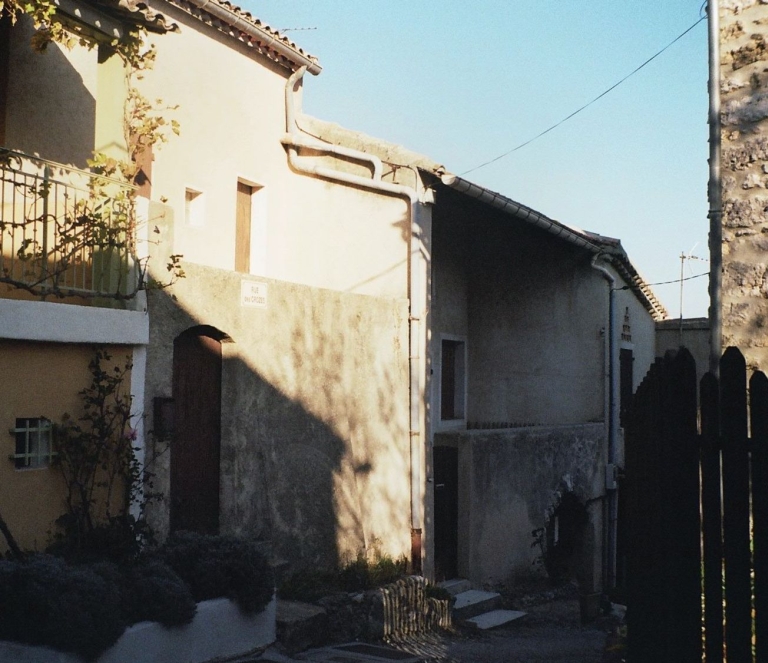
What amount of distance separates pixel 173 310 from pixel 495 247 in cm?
860

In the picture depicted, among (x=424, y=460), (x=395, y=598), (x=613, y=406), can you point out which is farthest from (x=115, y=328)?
(x=613, y=406)

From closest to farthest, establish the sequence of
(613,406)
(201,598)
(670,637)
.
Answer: (670,637) < (201,598) < (613,406)

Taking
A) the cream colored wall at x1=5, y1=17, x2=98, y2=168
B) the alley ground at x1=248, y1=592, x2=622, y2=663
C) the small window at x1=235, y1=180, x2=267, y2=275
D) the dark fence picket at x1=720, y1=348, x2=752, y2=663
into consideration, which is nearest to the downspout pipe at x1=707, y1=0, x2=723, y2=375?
the dark fence picket at x1=720, y1=348, x2=752, y2=663

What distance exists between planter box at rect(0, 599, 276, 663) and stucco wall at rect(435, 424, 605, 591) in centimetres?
501

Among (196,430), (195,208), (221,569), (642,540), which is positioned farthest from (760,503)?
(195,208)

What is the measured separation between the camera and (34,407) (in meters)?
7.51

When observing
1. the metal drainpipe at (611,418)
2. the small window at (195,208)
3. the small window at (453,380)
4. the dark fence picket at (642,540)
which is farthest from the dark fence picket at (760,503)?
the metal drainpipe at (611,418)

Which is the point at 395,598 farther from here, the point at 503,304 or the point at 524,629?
the point at 503,304

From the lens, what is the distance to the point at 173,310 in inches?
343

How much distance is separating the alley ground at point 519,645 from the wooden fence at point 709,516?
2340mm

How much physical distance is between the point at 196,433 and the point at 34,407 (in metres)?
1.92

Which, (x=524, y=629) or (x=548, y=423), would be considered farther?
(x=548, y=423)

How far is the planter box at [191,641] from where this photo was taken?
6098mm

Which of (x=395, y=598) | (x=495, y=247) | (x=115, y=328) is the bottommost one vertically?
(x=395, y=598)
